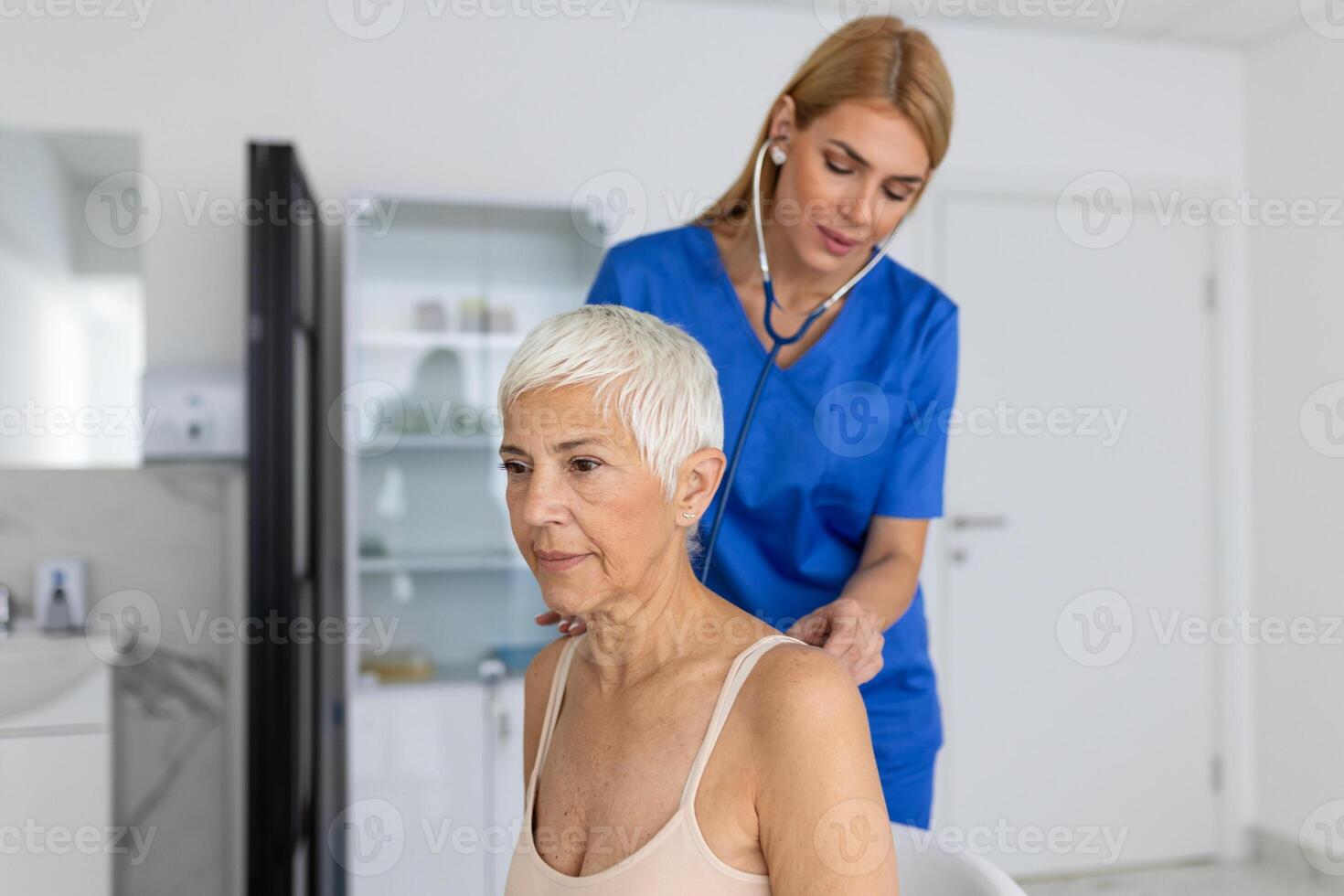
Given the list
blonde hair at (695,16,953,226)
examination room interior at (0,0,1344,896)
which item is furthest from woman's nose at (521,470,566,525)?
examination room interior at (0,0,1344,896)

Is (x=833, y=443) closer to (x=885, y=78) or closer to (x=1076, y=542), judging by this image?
(x=885, y=78)

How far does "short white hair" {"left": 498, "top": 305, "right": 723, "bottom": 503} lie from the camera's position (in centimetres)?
96

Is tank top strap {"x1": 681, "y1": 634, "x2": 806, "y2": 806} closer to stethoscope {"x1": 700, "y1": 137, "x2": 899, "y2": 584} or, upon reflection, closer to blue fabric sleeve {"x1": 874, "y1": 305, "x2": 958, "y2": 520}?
stethoscope {"x1": 700, "y1": 137, "x2": 899, "y2": 584}

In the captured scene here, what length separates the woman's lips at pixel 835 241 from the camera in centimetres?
123

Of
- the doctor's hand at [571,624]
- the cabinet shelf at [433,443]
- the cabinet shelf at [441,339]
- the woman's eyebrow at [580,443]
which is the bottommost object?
the doctor's hand at [571,624]

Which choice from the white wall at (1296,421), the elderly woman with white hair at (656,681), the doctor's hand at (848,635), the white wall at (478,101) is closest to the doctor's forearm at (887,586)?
the doctor's hand at (848,635)

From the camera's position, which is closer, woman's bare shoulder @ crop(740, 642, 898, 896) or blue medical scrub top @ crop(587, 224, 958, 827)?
woman's bare shoulder @ crop(740, 642, 898, 896)

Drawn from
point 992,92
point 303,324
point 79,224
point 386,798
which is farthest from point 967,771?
point 79,224

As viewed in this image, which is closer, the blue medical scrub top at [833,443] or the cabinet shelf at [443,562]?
the blue medical scrub top at [833,443]

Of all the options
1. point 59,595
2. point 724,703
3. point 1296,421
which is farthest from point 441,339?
point 1296,421

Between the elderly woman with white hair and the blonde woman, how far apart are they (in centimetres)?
25

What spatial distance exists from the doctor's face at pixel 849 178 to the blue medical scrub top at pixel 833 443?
120 mm

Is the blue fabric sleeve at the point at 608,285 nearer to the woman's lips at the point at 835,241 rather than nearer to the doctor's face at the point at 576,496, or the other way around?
the woman's lips at the point at 835,241

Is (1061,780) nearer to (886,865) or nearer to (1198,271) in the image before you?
(1198,271)
